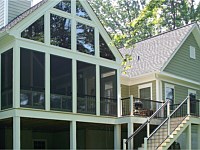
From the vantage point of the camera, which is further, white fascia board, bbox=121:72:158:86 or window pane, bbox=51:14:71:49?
white fascia board, bbox=121:72:158:86

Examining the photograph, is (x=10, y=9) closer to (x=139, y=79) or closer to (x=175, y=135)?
Answer: (x=139, y=79)

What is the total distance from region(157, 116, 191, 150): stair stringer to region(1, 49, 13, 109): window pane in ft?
21.0

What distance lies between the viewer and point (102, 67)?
53.7 feet

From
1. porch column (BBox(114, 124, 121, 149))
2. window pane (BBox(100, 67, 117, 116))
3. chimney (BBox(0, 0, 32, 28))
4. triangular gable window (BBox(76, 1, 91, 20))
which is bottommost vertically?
porch column (BBox(114, 124, 121, 149))

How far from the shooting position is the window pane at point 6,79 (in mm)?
13398

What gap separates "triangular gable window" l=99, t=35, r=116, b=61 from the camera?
54.1ft

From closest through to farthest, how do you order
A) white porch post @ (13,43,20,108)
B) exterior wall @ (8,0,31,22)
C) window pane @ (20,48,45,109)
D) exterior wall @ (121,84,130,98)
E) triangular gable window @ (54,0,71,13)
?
white porch post @ (13,43,20,108) → window pane @ (20,48,45,109) → triangular gable window @ (54,0,71,13) → exterior wall @ (8,0,31,22) → exterior wall @ (121,84,130,98)

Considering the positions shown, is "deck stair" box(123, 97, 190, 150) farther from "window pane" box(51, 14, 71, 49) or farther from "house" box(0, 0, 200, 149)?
"window pane" box(51, 14, 71, 49)

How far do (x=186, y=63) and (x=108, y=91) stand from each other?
22.4 feet

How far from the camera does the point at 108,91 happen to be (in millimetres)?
17000

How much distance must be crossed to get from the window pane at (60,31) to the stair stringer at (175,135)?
574 centimetres

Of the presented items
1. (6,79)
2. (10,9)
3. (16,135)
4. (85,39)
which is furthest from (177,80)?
(16,135)

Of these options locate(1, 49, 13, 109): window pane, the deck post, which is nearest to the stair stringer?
the deck post

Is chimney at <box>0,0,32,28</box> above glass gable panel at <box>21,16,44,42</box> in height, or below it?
above
